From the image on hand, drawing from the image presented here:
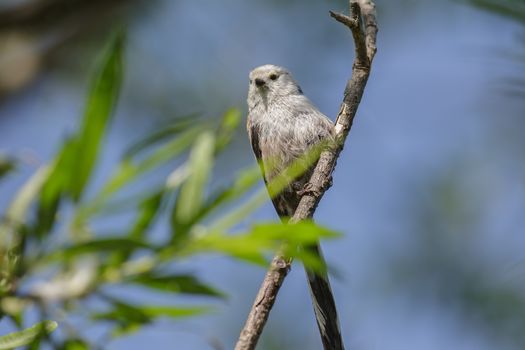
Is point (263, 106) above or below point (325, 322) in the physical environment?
above

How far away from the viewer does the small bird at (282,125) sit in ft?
11.9

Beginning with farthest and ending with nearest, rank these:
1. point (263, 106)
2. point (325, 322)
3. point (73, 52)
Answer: point (263, 106) → point (73, 52) → point (325, 322)

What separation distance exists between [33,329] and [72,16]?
87 cm

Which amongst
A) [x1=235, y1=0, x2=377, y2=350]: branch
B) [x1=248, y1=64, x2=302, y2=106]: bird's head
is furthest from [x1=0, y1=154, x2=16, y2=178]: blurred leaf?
[x1=248, y1=64, x2=302, y2=106]: bird's head

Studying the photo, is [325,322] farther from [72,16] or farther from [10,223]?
[10,223]

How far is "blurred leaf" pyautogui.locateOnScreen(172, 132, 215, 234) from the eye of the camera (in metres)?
0.83

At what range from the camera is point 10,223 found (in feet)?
2.56

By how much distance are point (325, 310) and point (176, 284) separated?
7.33 feet

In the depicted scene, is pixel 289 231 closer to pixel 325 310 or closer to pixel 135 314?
pixel 135 314

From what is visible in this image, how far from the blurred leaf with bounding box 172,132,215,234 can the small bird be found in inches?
98.8

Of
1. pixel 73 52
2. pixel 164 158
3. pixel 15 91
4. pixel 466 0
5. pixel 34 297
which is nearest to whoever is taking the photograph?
pixel 34 297

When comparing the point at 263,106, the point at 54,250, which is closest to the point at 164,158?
the point at 54,250

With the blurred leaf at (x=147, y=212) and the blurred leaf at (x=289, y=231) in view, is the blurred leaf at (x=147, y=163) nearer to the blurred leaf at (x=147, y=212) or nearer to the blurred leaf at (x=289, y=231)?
the blurred leaf at (x=147, y=212)

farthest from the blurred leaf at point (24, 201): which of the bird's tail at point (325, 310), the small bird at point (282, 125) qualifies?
the small bird at point (282, 125)
